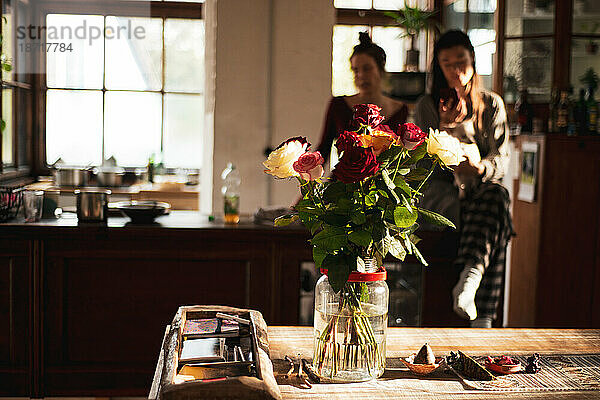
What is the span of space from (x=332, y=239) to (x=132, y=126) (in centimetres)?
505

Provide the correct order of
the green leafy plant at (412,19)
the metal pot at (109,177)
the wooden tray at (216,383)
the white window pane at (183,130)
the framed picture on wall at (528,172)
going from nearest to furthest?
1. the wooden tray at (216,383)
2. the framed picture on wall at (528,172)
3. the green leafy plant at (412,19)
4. the metal pot at (109,177)
5. the white window pane at (183,130)

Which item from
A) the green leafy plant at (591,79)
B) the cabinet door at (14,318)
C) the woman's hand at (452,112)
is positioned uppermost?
the green leafy plant at (591,79)

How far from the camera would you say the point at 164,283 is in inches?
136

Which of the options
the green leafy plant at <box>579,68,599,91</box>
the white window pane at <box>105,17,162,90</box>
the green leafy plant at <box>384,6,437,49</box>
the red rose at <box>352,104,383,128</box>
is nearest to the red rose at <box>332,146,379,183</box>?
the red rose at <box>352,104,383,128</box>

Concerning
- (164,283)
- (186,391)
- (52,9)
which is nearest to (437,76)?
(164,283)

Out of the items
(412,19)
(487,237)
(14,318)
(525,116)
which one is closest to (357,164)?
(487,237)

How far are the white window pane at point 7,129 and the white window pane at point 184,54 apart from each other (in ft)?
4.29

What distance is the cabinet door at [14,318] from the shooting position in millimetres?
3330

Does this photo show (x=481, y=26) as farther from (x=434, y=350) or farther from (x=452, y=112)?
(x=434, y=350)

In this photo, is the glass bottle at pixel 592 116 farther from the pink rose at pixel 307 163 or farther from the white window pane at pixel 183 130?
the pink rose at pixel 307 163

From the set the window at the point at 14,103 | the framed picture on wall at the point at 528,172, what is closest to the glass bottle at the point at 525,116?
the framed picture on wall at the point at 528,172

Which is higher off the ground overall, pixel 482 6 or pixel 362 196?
pixel 482 6

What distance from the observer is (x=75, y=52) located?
242 inches

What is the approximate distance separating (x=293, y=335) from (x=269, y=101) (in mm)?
3103
